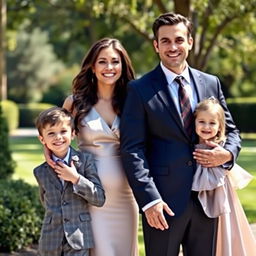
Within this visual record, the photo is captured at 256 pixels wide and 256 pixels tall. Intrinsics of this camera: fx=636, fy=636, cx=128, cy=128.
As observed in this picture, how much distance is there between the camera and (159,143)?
3.90m

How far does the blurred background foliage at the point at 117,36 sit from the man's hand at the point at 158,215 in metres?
8.51

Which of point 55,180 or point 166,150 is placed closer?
point 166,150

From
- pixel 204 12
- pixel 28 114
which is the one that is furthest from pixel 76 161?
pixel 28 114

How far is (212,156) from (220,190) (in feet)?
0.91

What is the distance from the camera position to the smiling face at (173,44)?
3852 millimetres

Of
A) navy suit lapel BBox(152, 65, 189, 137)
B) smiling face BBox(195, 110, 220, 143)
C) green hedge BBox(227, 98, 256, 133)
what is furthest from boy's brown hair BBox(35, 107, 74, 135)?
green hedge BBox(227, 98, 256, 133)

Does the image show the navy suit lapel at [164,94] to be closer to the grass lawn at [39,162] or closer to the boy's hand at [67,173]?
the boy's hand at [67,173]

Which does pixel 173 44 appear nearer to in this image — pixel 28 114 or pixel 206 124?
pixel 206 124

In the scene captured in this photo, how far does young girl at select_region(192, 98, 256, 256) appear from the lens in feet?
12.6

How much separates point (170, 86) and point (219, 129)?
404mm

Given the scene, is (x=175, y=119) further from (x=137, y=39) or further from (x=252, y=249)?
(x=137, y=39)

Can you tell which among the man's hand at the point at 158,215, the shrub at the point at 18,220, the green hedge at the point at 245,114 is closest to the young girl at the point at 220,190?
the man's hand at the point at 158,215

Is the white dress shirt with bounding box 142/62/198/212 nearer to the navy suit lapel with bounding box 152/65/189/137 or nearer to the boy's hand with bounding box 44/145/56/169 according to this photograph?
the navy suit lapel with bounding box 152/65/189/137

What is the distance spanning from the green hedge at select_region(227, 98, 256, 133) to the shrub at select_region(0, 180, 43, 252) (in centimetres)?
2110
